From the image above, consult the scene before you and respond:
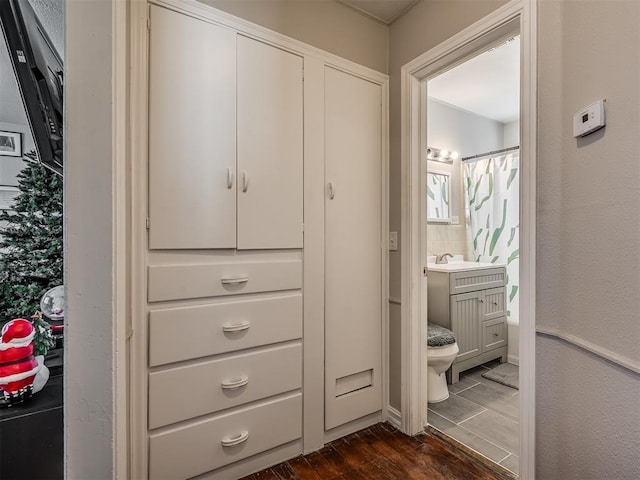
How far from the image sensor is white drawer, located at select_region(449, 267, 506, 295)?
8.03 feet

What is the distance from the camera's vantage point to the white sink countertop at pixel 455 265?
8.25 ft

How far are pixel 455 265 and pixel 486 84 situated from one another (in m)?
1.62

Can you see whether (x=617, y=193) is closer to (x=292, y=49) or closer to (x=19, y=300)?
(x=292, y=49)

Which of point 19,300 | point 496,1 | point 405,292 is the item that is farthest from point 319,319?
point 496,1

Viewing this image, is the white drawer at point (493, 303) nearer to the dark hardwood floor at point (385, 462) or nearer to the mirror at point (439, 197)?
the mirror at point (439, 197)

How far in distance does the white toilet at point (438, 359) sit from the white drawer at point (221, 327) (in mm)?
1018

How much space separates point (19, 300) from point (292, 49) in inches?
60.0

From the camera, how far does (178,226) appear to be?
1328 millimetres

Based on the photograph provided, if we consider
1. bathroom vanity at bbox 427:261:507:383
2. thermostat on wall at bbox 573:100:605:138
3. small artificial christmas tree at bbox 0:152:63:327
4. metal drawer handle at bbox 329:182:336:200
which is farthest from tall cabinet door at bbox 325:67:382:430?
small artificial christmas tree at bbox 0:152:63:327

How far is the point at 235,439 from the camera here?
4.73 feet

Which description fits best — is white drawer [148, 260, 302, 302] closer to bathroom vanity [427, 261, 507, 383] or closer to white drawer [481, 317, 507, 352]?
bathroom vanity [427, 261, 507, 383]

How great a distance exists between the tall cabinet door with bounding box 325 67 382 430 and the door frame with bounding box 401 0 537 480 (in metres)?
0.17

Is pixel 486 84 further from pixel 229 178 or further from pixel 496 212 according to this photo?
pixel 229 178

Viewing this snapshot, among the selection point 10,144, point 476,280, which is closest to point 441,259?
point 476,280
